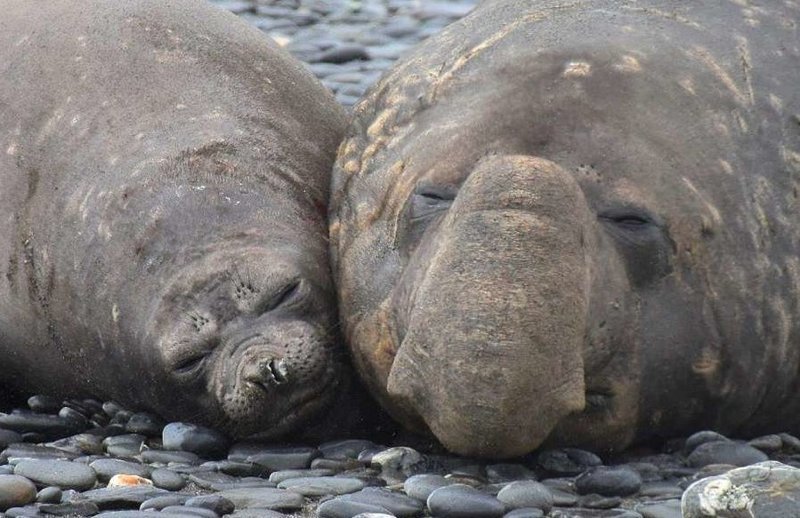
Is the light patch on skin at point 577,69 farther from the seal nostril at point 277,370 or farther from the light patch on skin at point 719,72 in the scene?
the seal nostril at point 277,370

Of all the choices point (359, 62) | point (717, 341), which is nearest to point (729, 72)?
point (717, 341)

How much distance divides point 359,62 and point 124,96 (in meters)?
5.39

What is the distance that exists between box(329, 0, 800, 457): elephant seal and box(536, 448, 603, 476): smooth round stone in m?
0.05

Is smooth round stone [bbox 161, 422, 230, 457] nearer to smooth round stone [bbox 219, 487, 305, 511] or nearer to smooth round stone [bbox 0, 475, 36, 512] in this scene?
smooth round stone [bbox 219, 487, 305, 511]

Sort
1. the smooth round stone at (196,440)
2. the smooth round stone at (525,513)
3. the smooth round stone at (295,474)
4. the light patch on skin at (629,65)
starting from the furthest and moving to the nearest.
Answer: the smooth round stone at (196,440) → the light patch on skin at (629,65) → the smooth round stone at (295,474) → the smooth round stone at (525,513)

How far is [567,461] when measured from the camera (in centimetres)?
572

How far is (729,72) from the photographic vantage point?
6348mm

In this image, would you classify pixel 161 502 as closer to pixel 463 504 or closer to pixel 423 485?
pixel 423 485

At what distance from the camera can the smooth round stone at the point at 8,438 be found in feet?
20.7

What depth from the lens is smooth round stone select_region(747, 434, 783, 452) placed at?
240 inches

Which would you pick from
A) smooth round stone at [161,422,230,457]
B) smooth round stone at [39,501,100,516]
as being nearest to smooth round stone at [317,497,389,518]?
smooth round stone at [39,501,100,516]

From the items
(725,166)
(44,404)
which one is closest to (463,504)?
(725,166)

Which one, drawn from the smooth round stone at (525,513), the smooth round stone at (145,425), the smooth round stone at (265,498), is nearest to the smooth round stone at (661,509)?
the smooth round stone at (525,513)

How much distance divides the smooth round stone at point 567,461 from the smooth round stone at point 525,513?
51cm
